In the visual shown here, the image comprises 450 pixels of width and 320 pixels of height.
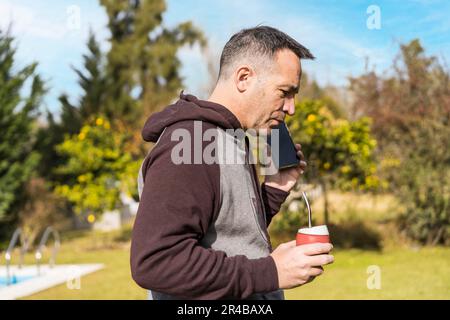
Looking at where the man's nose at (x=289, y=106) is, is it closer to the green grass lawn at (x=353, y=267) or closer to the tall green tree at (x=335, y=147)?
the green grass lawn at (x=353, y=267)

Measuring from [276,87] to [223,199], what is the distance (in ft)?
1.31

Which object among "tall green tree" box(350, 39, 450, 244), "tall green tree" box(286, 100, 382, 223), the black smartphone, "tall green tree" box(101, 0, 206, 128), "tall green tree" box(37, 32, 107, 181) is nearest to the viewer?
the black smartphone

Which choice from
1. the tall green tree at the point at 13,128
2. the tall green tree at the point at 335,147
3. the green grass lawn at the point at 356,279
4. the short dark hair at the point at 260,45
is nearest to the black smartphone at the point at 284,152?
the short dark hair at the point at 260,45

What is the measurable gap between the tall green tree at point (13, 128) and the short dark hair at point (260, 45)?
11.7m

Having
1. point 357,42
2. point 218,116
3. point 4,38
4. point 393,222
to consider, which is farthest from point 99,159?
point 218,116

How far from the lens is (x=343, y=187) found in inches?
380

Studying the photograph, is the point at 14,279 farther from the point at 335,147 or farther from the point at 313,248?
the point at 313,248

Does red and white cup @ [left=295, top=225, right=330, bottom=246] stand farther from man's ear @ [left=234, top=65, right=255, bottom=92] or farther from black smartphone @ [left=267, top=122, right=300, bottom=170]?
black smartphone @ [left=267, top=122, right=300, bottom=170]

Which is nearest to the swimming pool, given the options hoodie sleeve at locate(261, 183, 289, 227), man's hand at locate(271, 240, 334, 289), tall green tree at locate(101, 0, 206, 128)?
hoodie sleeve at locate(261, 183, 289, 227)

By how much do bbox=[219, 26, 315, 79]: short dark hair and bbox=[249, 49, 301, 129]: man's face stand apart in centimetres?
2

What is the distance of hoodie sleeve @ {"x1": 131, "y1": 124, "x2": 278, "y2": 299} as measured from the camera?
50.0 inches

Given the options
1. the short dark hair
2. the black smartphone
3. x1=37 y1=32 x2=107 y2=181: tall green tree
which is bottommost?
the black smartphone

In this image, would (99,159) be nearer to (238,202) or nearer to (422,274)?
(422,274)

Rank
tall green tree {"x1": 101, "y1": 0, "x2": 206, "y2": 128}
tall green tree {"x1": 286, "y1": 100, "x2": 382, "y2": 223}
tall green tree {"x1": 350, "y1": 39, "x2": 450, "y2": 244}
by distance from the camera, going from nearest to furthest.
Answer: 1. tall green tree {"x1": 286, "y1": 100, "x2": 382, "y2": 223}
2. tall green tree {"x1": 350, "y1": 39, "x2": 450, "y2": 244}
3. tall green tree {"x1": 101, "y1": 0, "x2": 206, "y2": 128}
